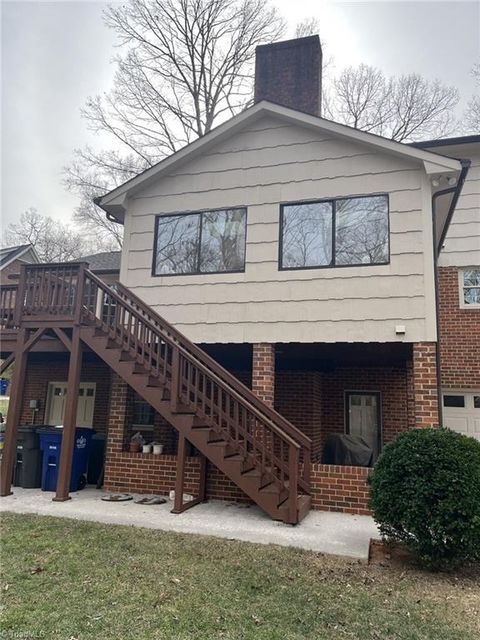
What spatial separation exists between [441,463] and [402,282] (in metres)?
3.12

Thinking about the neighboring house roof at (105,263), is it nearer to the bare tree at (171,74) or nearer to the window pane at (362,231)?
the bare tree at (171,74)

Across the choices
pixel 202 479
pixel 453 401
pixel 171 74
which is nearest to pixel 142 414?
pixel 202 479

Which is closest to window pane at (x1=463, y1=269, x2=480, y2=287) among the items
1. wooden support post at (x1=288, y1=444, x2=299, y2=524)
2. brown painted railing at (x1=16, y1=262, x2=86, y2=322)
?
wooden support post at (x1=288, y1=444, x2=299, y2=524)

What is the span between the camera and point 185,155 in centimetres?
842

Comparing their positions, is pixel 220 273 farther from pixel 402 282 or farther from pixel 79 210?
pixel 79 210

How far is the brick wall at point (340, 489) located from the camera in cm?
662

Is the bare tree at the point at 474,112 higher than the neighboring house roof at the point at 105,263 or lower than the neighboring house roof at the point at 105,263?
higher

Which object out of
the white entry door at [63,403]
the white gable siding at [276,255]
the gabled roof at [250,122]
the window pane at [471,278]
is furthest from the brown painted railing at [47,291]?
the window pane at [471,278]

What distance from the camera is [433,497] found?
442cm

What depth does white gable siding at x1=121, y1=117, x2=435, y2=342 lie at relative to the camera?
Result: 6922mm

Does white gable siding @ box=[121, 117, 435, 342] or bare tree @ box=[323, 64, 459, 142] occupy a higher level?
bare tree @ box=[323, 64, 459, 142]

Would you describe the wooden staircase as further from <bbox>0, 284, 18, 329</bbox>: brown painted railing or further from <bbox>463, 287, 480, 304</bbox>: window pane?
<bbox>463, 287, 480, 304</bbox>: window pane

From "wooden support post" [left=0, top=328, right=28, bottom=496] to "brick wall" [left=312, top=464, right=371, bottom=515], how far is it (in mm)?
4677

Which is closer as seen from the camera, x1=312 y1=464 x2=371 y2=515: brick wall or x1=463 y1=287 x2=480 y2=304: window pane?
x1=312 y1=464 x2=371 y2=515: brick wall
